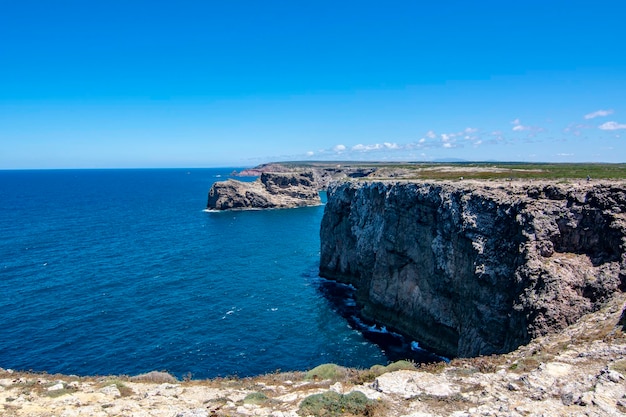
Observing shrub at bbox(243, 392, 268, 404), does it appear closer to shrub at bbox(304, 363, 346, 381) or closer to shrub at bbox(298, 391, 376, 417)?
shrub at bbox(298, 391, 376, 417)

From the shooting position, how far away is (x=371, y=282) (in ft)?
190

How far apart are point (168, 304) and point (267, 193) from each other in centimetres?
11615

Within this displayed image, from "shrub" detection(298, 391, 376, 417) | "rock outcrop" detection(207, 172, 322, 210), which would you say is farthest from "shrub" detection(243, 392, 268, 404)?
"rock outcrop" detection(207, 172, 322, 210)

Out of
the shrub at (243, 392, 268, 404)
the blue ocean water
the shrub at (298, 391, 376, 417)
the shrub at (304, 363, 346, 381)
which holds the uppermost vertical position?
the shrub at (298, 391, 376, 417)

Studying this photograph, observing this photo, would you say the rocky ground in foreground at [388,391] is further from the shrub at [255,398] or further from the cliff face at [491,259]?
the cliff face at [491,259]

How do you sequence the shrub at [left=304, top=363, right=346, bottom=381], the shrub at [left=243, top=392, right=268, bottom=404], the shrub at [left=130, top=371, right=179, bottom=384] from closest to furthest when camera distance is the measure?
the shrub at [left=243, top=392, right=268, bottom=404], the shrub at [left=130, top=371, right=179, bottom=384], the shrub at [left=304, top=363, right=346, bottom=381]

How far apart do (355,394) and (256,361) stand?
28.3 meters

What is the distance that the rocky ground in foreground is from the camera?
1625 centimetres

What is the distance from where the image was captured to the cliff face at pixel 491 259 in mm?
30844

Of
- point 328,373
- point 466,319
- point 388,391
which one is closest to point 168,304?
point 466,319

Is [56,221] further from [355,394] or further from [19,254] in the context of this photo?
[355,394]

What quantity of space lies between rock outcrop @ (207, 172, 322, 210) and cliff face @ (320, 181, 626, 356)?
4392 inches

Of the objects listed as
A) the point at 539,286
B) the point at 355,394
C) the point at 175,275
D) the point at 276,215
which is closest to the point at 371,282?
the point at 539,286

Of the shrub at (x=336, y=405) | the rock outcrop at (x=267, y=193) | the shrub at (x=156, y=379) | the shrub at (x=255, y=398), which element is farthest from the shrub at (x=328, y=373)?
the rock outcrop at (x=267, y=193)
